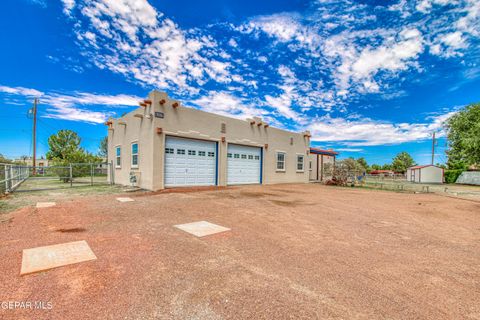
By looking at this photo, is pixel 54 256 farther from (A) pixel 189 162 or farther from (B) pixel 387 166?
(B) pixel 387 166

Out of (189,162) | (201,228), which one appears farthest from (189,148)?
(201,228)

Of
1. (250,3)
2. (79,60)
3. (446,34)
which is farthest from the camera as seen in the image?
(79,60)

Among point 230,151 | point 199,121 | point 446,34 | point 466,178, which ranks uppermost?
point 446,34

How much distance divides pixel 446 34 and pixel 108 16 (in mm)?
17957

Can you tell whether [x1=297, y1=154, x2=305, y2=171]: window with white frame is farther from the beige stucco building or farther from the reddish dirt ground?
the reddish dirt ground

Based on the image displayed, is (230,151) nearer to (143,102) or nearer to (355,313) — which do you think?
(143,102)

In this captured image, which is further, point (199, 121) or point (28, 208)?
point (199, 121)

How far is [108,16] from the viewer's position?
9.82 metres

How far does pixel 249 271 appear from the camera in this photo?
2.84 m

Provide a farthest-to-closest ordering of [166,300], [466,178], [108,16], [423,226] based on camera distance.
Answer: [466,178] → [108,16] → [423,226] → [166,300]

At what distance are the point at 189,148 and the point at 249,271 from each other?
393 inches

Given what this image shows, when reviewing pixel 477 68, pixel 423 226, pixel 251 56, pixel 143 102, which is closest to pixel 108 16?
pixel 143 102

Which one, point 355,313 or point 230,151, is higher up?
point 230,151

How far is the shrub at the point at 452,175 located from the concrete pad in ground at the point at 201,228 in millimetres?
35842
